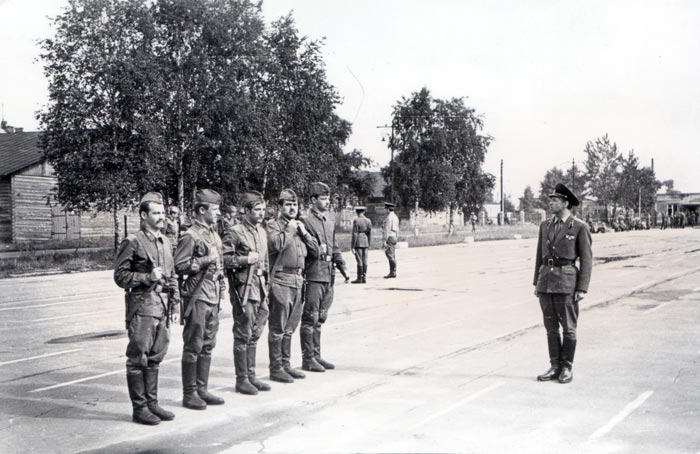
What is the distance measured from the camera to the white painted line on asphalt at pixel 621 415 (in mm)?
5676

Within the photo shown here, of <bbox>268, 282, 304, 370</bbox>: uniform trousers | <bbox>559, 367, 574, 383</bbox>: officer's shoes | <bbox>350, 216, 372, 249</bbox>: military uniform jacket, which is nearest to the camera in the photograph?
<bbox>559, 367, 574, 383</bbox>: officer's shoes

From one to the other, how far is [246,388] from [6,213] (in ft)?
122

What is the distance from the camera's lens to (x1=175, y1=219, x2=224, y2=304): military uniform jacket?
655cm

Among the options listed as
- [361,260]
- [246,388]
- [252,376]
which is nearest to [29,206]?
[361,260]

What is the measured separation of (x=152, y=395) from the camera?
6.16 metres

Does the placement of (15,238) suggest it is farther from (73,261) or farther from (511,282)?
(511,282)

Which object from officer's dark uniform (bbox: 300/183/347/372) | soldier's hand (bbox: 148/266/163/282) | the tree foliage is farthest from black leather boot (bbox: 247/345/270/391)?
the tree foliage

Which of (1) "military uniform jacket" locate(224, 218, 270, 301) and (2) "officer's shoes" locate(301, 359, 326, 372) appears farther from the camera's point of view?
(2) "officer's shoes" locate(301, 359, 326, 372)

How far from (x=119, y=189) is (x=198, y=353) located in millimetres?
21848

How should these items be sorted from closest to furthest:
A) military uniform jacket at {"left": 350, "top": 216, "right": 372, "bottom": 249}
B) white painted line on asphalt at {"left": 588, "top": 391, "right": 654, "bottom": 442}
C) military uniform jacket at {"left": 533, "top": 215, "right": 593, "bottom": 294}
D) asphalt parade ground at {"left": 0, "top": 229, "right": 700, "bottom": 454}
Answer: asphalt parade ground at {"left": 0, "top": 229, "right": 700, "bottom": 454}, white painted line on asphalt at {"left": 588, "top": 391, "right": 654, "bottom": 442}, military uniform jacket at {"left": 533, "top": 215, "right": 593, "bottom": 294}, military uniform jacket at {"left": 350, "top": 216, "right": 372, "bottom": 249}

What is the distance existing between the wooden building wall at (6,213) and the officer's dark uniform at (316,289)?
Answer: 3580 centimetres

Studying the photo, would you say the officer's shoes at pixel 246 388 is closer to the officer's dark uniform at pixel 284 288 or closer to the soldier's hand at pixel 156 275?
the officer's dark uniform at pixel 284 288

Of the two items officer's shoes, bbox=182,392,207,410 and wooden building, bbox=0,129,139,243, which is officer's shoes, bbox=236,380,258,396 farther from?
wooden building, bbox=0,129,139,243

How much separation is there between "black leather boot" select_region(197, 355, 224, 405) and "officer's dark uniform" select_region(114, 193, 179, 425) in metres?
0.51
